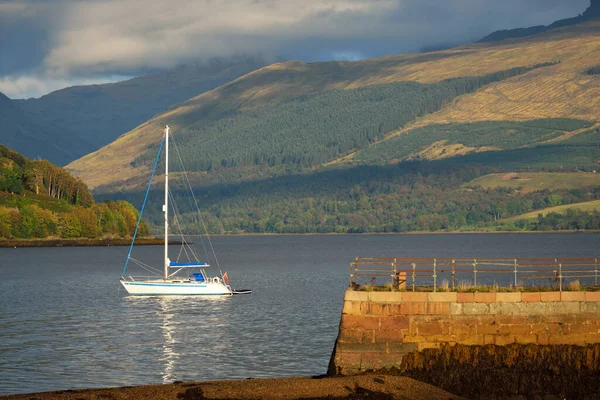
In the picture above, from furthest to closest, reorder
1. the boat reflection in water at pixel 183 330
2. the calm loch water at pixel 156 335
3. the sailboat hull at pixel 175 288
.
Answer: the sailboat hull at pixel 175 288
the boat reflection in water at pixel 183 330
the calm loch water at pixel 156 335

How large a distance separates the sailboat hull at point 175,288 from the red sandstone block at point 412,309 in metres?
62.2

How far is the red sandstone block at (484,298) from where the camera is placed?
139ft

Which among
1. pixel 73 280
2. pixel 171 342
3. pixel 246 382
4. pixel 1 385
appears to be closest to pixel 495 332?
pixel 246 382

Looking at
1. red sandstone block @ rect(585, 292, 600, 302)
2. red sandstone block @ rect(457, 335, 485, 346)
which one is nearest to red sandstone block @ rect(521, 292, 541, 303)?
red sandstone block @ rect(585, 292, 600, 302)

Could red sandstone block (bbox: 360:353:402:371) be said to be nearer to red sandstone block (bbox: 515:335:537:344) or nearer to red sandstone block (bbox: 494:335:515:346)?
red sandstone block (bbox: 494:335:515:346)

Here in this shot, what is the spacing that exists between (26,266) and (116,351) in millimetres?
132387

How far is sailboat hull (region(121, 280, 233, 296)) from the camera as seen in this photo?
4065 inches

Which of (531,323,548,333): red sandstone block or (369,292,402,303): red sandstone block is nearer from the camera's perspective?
(369,292,402,303): red sandstone block

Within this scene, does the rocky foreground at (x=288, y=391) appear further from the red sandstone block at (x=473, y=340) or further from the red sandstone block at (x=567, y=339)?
the red sandstone block at (x=567, y=339)

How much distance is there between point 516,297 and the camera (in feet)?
140

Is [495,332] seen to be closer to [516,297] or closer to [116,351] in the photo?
[516,297]

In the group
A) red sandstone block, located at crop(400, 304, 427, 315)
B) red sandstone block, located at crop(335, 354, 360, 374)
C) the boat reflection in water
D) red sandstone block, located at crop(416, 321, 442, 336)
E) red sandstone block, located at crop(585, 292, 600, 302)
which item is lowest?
the boat reflection in water

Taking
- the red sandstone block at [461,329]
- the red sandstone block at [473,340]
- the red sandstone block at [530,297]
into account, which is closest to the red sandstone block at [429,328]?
the red sandstone block at [461,329]

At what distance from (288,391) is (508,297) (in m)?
11.0
